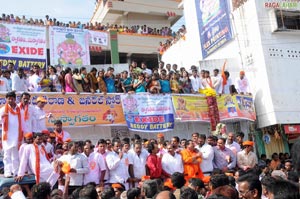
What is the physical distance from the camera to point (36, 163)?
266 inches

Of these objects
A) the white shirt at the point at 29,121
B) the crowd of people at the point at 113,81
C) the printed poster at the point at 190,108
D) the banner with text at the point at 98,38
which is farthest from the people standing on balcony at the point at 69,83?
the banner with text at the point at 98,38

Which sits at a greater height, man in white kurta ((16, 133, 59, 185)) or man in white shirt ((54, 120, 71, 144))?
man in white shirt ((54, 120, 71, 144))

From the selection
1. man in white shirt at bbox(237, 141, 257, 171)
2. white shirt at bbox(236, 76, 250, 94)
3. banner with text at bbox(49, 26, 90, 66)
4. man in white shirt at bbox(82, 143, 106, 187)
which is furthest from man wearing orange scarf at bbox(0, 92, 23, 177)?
banner with text at bbox(49, 26, 90, 66)

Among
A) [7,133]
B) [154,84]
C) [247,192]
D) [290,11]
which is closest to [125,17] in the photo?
[290,11]

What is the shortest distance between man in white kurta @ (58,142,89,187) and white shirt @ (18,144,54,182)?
261mm

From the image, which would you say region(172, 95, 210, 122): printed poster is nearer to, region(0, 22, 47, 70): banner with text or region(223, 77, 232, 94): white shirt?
region(223, 77, 232, 94): white shirt

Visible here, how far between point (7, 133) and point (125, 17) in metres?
20.5

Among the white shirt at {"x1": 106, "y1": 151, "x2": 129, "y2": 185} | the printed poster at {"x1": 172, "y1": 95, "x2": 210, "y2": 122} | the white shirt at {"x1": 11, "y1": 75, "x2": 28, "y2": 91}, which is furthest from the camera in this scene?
the printed poster at {"x1": 172, "y1": 95, "x2": 210, "y2": 122}

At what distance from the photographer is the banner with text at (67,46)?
16844 millimetres

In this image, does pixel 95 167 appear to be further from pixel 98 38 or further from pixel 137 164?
pixel 98 38

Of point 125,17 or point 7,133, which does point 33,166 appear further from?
point 125,17

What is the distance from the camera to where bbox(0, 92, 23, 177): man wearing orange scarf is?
706 centimetres

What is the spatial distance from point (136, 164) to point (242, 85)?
7.01 meters

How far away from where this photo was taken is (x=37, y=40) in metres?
16.2
